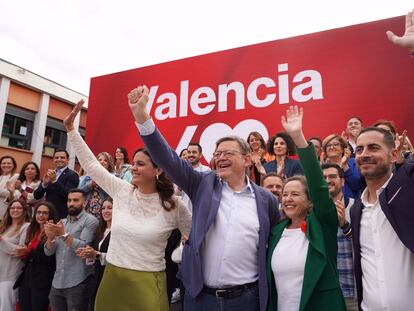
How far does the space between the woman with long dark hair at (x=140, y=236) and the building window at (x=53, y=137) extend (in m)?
12.4

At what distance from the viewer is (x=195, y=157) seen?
4715mm

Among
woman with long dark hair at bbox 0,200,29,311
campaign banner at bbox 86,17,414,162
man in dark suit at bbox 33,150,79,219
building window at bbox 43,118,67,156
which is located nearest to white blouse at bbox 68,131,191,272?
woman with long dark hair at bbox 0,200,29,311

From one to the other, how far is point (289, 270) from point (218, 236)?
450mm

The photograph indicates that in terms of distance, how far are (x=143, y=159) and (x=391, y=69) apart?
16.4ft

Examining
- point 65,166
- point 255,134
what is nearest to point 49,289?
point 65,166

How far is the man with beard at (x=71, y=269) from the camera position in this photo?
3533 mm

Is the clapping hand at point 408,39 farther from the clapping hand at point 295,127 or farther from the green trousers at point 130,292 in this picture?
the green trousers at point 130,292

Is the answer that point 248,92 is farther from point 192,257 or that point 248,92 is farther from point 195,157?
point 192,257

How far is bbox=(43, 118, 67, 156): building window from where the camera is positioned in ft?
44.9

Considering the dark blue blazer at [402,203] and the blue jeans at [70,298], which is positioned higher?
the dark blue blazer at [402,203]

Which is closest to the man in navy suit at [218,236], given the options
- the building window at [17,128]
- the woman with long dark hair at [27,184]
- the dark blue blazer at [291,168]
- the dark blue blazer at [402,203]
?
the dark blue blazer at [402,203]

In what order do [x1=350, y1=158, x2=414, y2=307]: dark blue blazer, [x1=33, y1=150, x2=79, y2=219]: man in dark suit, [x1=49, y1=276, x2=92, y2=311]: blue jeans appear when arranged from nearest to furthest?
[x1=350, y1=158, x2=414, y2=307]: dark blue blazer < [x1=49, y1=276, x2=92, y2=311]: blue jeans < [x1=33, y1=150, x2=79, y2=219]: man in dark suit

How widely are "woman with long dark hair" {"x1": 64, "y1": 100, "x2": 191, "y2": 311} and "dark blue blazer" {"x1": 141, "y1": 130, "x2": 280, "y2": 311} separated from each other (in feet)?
1.10

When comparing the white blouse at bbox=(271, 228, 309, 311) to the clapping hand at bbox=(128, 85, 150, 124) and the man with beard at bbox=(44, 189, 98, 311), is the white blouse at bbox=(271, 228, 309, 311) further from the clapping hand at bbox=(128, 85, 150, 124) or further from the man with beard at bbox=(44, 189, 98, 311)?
the man with beard at bbox=(44, 189, 98, 311)
